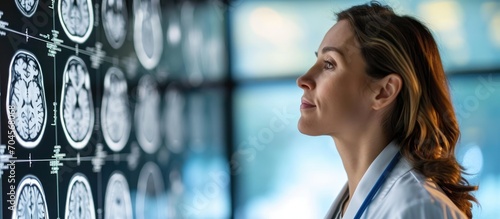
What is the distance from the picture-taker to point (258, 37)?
11.3 ft

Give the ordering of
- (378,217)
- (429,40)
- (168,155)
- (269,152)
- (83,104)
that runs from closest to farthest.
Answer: (378,217)
(429,40)
(83,104)
(168,155)
(269,152)

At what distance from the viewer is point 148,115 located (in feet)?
8.86

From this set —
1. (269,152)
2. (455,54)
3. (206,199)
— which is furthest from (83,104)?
(455,54)

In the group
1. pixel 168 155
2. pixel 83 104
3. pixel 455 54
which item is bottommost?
pixel 168 155

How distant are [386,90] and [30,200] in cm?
89

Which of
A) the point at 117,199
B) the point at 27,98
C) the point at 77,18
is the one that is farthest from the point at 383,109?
the point at 117,199

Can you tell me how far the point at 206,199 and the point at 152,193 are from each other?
0.55m

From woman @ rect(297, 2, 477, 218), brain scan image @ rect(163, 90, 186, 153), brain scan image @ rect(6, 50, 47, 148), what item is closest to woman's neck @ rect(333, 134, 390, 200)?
woman @ rect(297, 2, 477, 218)

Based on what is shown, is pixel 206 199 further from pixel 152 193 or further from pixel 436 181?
pixel 436 181

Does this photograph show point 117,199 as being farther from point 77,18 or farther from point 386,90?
point 386,90

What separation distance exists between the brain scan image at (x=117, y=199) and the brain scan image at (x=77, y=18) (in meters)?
0.49

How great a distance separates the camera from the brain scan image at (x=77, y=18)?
1988mm

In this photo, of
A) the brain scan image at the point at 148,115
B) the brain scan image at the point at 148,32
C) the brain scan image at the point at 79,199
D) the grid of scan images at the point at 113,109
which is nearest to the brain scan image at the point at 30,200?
the grid of scan images at the point at 113,109

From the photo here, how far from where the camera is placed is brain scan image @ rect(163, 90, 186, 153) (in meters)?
2.91
